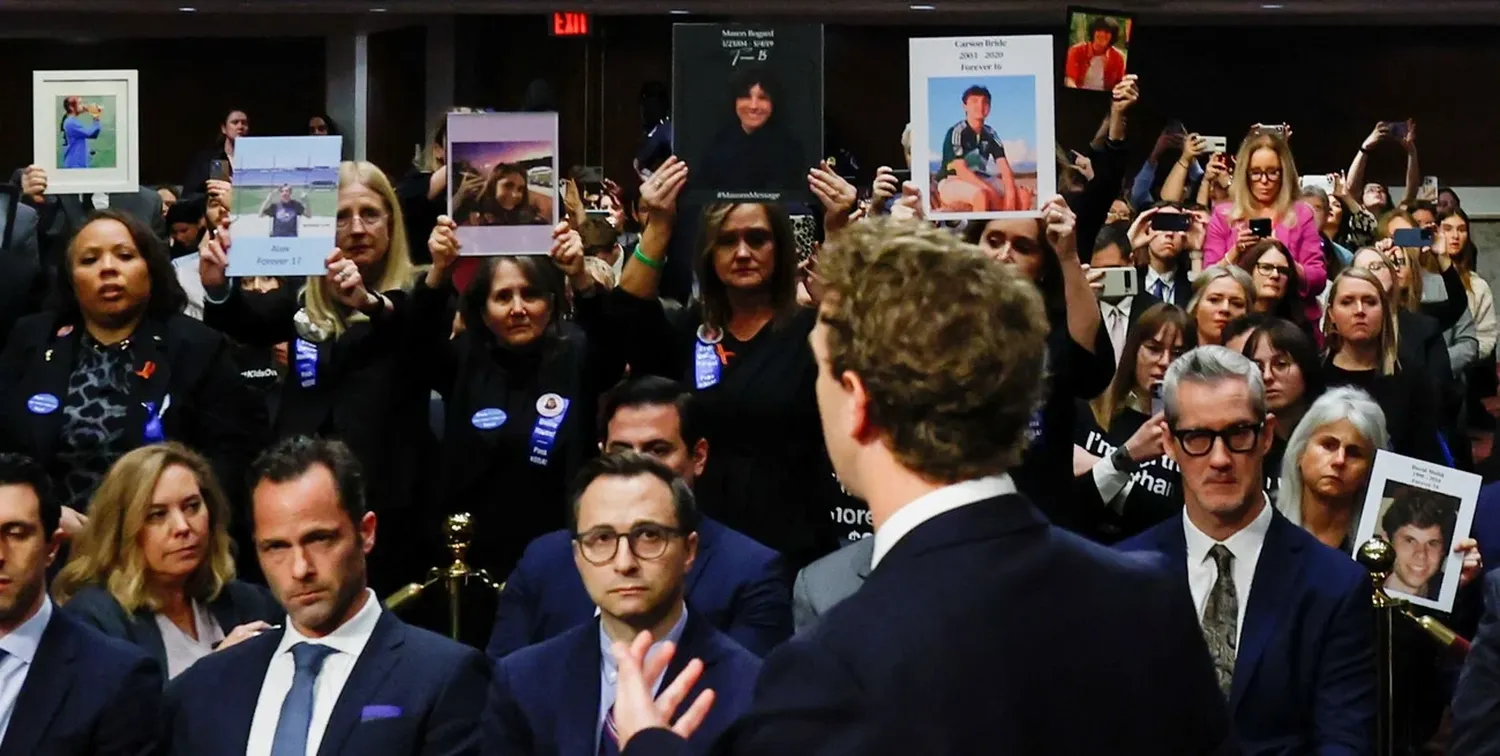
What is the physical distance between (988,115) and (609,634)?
63.2 inches

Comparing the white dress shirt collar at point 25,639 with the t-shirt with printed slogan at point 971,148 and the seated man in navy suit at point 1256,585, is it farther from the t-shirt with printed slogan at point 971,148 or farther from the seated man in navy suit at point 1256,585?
the t-shirt with printed slogan at point 971,148

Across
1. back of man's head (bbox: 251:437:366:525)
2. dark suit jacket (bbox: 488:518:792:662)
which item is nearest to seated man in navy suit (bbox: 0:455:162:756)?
back of man's head (bbox: 251:437:366:525)

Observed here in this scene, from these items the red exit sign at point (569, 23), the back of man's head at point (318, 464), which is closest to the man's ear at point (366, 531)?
the back of man's head at point (318, 464)

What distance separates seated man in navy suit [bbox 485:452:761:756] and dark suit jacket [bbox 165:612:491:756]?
72 mm

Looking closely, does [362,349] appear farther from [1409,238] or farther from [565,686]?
[1409,238]

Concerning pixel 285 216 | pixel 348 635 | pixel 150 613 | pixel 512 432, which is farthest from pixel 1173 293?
pixel 348 635

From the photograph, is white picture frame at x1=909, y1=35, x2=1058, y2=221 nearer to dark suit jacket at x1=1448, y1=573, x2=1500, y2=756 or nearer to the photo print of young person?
the photo print of young person

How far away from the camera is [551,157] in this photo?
4.52m

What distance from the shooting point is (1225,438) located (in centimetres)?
363

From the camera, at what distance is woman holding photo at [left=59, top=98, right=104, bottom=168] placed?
493 cm

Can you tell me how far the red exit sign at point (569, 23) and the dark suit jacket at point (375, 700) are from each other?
26.0 feet

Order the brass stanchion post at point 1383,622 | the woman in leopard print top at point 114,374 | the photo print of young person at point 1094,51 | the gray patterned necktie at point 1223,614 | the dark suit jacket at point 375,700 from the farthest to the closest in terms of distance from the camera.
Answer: the photo print of young person at point 1094,51
the woman in leopard print top at point 114,374
the brass stanchion post at point 1383,622
the gray patterned necktie at point 1223,614
the dark suit jacket at point 375,700

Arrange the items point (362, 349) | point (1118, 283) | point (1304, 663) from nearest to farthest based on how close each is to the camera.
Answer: point (1304, 663)
point (362, 349)
point (1118, 283)

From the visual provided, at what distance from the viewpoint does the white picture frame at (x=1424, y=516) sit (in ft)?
13.1
